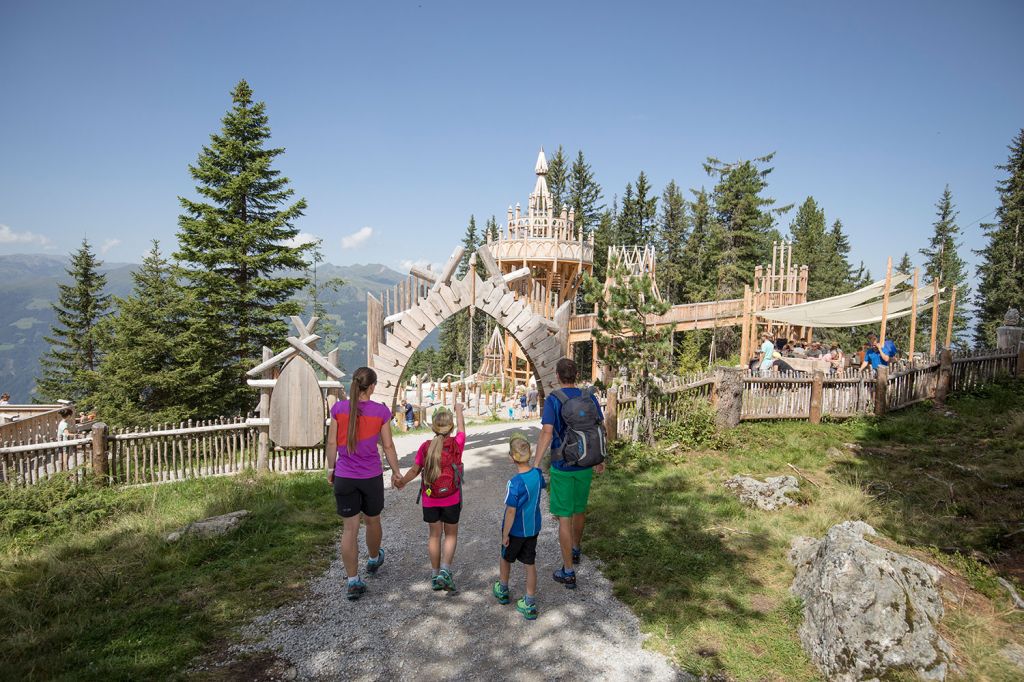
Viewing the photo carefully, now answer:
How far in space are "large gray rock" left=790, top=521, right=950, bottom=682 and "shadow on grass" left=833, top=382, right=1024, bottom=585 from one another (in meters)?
2.04

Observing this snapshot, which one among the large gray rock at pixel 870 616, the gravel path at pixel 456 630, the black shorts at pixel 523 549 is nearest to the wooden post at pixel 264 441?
the gravel path at pixel 456 630

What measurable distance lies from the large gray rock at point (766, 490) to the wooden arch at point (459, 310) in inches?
140

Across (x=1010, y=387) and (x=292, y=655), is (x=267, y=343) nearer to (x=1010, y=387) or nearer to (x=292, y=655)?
(x=292, y=655)

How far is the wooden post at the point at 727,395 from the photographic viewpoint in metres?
11.4

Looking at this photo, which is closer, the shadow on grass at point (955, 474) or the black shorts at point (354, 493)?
the black shorts at point (354, 493)

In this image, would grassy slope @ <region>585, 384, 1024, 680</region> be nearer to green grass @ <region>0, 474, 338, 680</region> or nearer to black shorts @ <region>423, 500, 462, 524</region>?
black shorts @ <region>423, 500, 462, 524</region>

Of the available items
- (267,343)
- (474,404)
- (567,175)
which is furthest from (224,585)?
(567,175)

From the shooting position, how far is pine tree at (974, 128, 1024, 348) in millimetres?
33938

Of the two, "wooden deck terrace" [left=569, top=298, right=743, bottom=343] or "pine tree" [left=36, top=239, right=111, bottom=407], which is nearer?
"wooden deck terrace" [left=569, top=298, right=743, bottom=343]

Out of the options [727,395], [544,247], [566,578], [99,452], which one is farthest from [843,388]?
[544,247]

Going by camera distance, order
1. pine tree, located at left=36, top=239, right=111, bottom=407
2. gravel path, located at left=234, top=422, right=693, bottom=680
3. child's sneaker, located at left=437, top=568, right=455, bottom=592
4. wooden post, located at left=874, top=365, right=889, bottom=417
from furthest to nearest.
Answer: pine tree, located at left=36, top=239, right=111, bottom=407
wooden post, located at left=874, top=365, right=889, bottom=417
child's sneaker, located at left=437, top=568, right=455, bottom=592
gravel path, located at left=234, top=422, right=693, bottom=680

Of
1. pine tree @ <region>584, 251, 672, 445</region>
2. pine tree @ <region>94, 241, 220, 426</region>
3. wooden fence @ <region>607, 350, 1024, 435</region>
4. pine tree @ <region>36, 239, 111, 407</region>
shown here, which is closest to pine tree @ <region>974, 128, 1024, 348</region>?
wooden fence @ <region>607, 350, 1024, 435</region>

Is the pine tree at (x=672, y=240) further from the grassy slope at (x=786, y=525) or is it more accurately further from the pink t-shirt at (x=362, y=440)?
the pink t-shirt at (x=362, y=440)

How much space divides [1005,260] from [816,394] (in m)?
35.9
